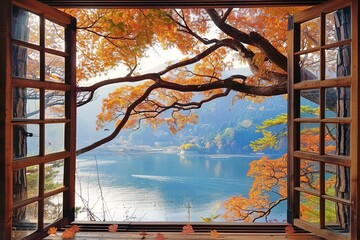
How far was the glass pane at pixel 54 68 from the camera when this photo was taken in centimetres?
232

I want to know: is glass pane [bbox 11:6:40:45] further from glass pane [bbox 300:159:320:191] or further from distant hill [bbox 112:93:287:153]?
distant hill [bbox 112:93:287:153]

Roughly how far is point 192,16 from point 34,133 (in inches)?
194

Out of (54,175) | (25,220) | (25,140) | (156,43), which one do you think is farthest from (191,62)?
(25,220)

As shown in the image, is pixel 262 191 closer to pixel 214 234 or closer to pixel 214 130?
pixel 214 130

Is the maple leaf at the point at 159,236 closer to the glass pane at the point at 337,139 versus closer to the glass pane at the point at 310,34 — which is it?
the glass pane at the point at 337,139

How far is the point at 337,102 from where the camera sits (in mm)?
2189

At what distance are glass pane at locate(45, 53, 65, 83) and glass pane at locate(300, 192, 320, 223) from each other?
1.91m

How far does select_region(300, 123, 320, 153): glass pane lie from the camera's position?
233 centimetres

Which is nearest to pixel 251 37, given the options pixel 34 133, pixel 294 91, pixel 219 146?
pixel 294 91

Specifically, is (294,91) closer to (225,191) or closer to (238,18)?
(238,18)

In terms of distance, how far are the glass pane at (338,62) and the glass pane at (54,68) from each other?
180cm

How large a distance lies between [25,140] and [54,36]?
2.53 ft

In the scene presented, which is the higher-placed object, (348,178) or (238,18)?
(238,18)

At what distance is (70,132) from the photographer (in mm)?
2551
